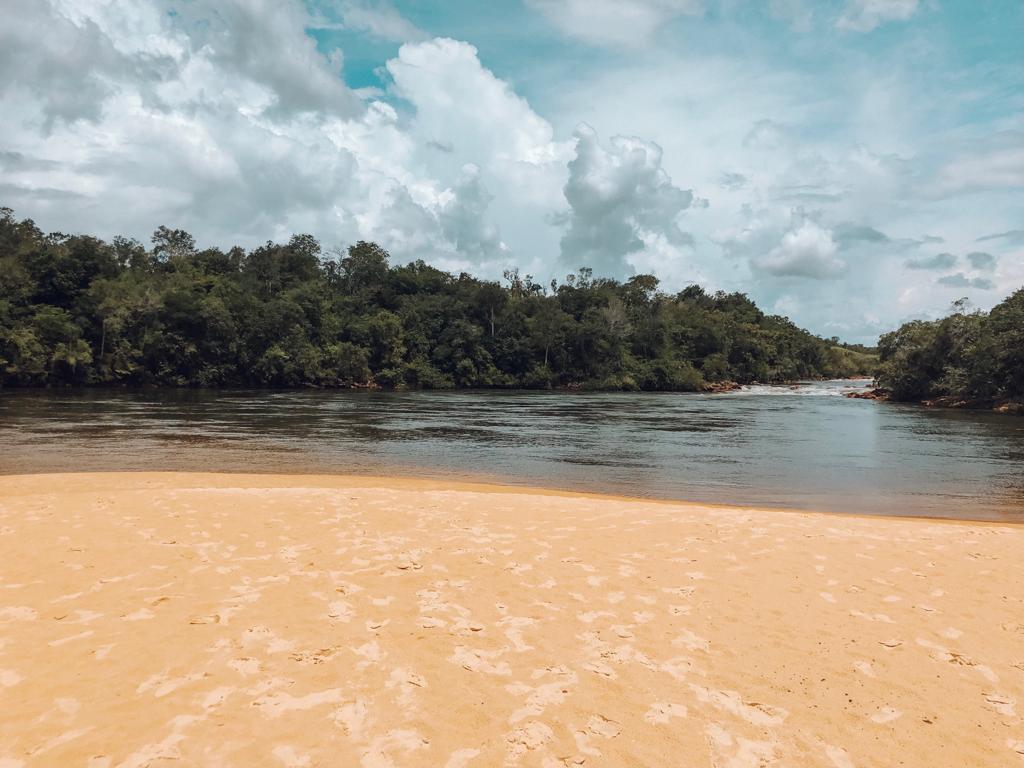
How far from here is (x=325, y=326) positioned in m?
78.9

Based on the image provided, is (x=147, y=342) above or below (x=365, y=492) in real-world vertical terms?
above

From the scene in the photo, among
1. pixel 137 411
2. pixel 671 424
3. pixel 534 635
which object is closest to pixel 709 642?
pixel 534 635

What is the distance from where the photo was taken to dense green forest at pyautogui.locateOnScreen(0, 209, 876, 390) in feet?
199

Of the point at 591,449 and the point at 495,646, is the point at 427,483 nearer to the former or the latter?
the point at 591,449

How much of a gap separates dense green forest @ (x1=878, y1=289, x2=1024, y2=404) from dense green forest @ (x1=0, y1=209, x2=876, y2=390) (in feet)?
106

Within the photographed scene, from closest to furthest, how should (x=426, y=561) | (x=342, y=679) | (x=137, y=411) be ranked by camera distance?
(x=342, y=679)
(x=426, y=561)
(x=137, y=411)

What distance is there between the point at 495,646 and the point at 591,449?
19.5 metres

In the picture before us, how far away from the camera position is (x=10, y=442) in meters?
22.0

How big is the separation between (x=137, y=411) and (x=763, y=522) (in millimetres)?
36998

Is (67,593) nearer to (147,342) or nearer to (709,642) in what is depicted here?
(709,642)

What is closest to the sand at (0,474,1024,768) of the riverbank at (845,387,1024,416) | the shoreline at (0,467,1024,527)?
the shoreline at (0,467,1024,527)

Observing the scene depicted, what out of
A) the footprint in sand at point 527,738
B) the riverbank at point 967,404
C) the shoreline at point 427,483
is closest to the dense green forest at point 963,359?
the riverbank at point 967,404

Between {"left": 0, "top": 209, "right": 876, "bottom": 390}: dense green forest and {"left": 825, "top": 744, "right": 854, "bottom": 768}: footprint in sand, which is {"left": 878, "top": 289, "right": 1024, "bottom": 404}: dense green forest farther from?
{"left": 825, "top": 744, "right": 854, "bottom": 768}: footprint in sand

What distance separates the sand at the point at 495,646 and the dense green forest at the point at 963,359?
4834 cm
